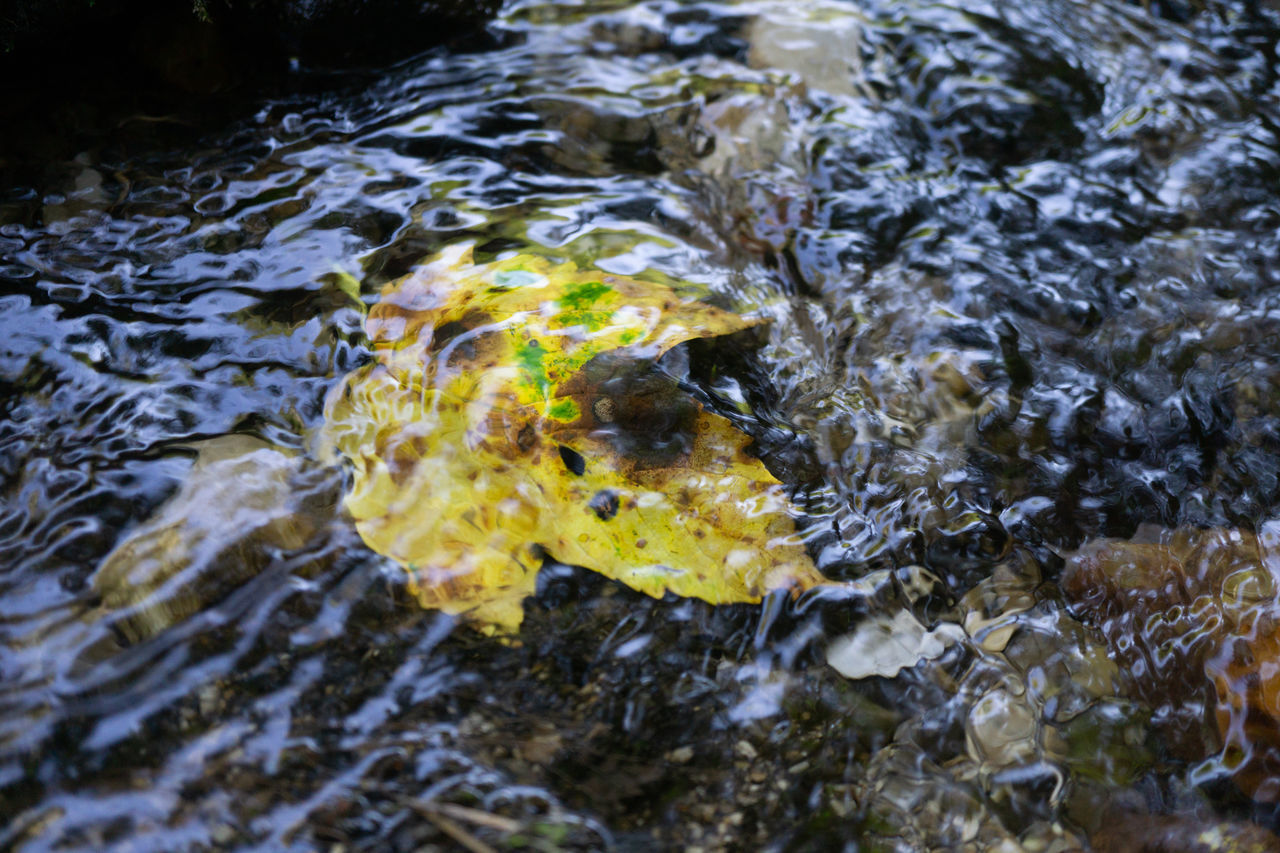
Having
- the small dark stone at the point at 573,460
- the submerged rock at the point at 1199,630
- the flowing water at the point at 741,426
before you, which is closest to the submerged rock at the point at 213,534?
the flowing water at the point at 741,426

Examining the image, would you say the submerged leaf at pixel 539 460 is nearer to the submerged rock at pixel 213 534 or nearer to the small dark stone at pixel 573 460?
the small dark stone at pixel 573 460

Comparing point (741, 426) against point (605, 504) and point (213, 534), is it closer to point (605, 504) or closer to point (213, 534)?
point (605, 504)

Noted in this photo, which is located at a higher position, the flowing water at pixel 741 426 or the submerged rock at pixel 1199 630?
the flowing water at pixel 741 426

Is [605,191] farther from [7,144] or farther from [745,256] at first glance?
[7,144]

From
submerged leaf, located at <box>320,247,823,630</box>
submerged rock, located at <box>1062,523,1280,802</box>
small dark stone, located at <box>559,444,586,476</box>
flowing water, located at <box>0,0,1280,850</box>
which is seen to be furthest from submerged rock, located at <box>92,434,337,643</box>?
submerged rock, located at <box>1062,523,1280,802</box>

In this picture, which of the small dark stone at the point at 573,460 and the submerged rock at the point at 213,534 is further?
the small dark stone at the point at 573,460
